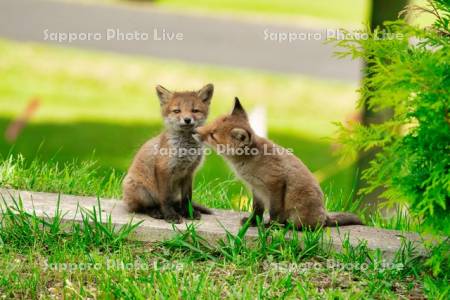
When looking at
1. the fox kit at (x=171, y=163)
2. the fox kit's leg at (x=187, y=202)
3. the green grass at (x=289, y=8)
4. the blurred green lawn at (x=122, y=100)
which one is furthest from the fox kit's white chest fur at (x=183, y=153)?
the green grass at (x=289, y=8)

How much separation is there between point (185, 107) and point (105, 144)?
7.58 m

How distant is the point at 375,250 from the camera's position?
6.13 m

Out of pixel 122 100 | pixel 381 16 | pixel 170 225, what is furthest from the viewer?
pixel 122 100

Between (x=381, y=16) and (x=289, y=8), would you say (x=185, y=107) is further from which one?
(x=289, y=8)

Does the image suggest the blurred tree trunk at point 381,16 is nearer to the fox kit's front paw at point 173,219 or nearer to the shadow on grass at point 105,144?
the shadow on grass at point 105,144

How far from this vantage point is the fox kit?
662cm

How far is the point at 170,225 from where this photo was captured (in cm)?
638

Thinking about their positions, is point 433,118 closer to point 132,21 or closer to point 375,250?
point 375,250

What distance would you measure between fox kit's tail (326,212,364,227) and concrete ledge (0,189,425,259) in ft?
0.15

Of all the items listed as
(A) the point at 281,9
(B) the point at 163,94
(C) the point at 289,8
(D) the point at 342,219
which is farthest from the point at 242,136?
(C) the point at 289,8

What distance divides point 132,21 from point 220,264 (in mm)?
17135

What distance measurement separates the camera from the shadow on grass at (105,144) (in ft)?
42.9

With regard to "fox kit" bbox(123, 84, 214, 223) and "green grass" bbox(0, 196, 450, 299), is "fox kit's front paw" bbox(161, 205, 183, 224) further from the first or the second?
"green grass" bbox(0, 196, 450, 299)

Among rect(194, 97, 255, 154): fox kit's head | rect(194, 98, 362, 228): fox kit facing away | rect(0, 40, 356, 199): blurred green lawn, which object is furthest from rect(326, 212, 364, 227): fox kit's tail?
rect(0, 40, 356, 199): blurred green lawn
